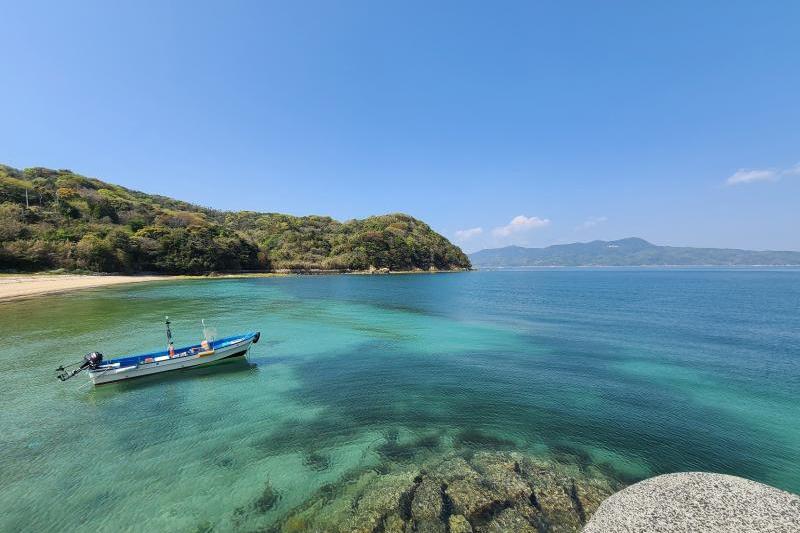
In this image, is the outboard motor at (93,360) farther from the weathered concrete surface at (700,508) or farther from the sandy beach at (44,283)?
the sandy beach at (44,283)

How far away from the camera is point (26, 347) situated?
2320 centimetres

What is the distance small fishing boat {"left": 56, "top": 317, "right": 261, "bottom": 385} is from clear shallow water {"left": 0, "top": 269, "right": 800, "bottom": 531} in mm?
689

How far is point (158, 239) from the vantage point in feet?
300

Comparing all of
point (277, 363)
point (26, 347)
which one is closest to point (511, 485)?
point (277, 363)

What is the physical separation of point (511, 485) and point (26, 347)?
32654mm

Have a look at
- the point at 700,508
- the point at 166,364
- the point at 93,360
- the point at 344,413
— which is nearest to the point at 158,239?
the point at 93,360

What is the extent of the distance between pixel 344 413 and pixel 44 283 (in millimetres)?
74320

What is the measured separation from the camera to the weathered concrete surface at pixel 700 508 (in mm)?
5512

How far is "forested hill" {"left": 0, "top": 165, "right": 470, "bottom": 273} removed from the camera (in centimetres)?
7119

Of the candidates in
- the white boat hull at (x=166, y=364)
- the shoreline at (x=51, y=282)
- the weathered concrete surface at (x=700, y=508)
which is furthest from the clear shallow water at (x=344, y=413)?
the shoreline at (x=51, y=282)

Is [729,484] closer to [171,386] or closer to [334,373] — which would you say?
[334,373]

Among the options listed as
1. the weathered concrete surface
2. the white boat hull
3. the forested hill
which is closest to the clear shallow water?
the white boat hull

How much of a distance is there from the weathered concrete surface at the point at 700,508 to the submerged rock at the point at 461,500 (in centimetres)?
225

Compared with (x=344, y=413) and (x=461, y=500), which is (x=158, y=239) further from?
(x=461, y=500)
